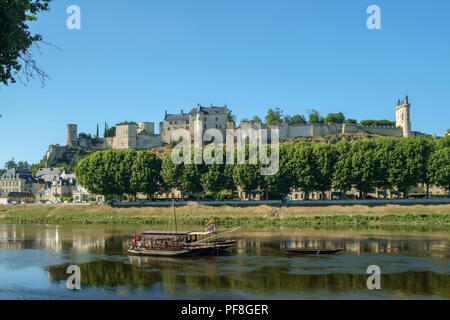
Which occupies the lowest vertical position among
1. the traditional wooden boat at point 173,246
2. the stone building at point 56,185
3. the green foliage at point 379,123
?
the traditional wooden boat at point 173,246

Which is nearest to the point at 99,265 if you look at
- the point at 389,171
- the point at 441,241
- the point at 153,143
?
the point at 441,241

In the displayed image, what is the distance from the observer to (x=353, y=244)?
51.6 m

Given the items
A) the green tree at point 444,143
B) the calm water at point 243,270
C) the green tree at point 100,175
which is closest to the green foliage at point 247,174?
the green tree at point 100,175

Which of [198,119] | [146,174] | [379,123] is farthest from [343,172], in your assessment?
[379,123]

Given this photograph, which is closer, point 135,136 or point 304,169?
point 304,169

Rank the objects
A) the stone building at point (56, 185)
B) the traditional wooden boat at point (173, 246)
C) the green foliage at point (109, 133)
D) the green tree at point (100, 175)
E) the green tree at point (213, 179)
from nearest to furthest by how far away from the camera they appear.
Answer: the traditional wooden boat at point (173, 246) → the green tree at point (213, 179) → the green tree at point (100, 175) → the stone building at point (56, 185) → the green foliage at point (109, 133)

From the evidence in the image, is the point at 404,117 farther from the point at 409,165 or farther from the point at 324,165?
the point at 324,165

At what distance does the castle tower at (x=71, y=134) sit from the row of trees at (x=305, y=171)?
81229 millimetres

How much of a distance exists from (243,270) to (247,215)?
4662 cm

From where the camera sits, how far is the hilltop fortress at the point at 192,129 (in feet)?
523

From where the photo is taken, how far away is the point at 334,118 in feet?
596

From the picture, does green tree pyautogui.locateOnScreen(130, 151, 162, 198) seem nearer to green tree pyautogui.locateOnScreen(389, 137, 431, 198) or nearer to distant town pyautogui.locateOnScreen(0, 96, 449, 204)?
distant town pyautogui.locateOnScreen(0, 96, 449, 204)

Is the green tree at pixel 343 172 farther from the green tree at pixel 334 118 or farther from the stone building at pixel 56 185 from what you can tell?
the green tree at pixel 334 118
